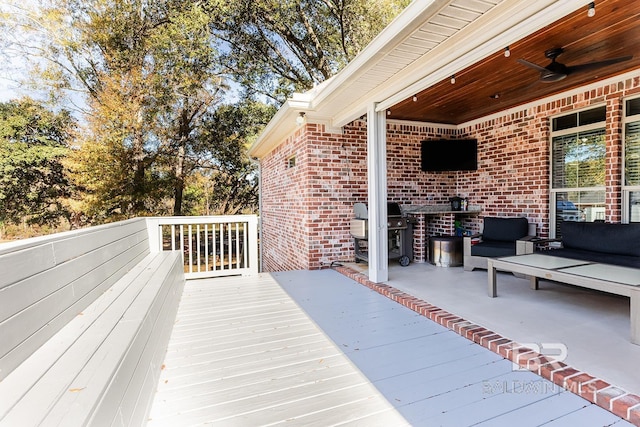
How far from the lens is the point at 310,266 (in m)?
5.68

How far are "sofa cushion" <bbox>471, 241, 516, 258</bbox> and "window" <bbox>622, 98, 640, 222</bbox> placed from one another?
4.44ft

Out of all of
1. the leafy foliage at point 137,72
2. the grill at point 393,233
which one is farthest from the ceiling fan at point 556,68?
the leafy foliage at point 137,72

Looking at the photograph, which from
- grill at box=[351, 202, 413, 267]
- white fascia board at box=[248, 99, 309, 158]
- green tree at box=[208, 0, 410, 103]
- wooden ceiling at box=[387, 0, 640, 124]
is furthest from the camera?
green tree at box=[208, 0, 410, 103]

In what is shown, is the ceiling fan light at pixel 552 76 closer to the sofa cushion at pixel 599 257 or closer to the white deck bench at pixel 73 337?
the sofa cushion at pixel 599 257

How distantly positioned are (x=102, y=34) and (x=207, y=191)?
660 centimetres

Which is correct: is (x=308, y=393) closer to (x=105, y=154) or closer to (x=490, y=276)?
(x=490, y=276)

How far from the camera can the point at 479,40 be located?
2814 millimetres

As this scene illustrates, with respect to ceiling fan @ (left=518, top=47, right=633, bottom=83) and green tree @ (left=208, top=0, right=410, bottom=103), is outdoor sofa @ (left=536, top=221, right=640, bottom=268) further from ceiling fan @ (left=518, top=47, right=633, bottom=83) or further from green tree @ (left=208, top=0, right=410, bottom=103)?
green tree @ (left=208, top=0, right=410, bottom=103)

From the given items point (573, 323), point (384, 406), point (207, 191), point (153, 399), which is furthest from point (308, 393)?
point (207, 191)

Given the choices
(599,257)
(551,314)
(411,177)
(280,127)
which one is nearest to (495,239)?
(599,257)

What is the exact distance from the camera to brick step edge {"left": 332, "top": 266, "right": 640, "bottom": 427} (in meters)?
1.80

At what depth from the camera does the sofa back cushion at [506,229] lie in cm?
515

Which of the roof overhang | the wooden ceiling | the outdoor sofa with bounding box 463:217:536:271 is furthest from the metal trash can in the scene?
the roof overhang

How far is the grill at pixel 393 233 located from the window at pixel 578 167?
2.18m
